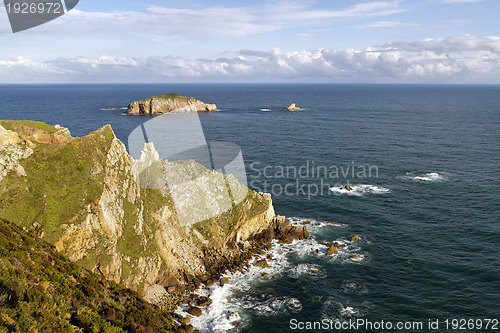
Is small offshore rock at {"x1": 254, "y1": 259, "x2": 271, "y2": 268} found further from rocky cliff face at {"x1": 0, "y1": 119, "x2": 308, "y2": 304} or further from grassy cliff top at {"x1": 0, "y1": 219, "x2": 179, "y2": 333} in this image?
grassy cliff top at {"x1": 0, "y1": 219, "x2": 179, "y2": 333}

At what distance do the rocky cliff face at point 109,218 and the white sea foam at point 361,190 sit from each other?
34794 mm

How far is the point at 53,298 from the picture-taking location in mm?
25641

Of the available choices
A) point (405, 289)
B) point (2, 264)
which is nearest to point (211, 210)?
point (405, 289)

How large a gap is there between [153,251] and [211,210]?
16021mm

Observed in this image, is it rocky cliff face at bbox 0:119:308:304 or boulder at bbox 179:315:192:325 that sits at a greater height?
rocky cliff face at bbox 0:119:308:304

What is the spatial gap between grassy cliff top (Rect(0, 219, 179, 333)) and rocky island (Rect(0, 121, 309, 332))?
137 millimetres

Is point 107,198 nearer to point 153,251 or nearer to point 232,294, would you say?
point 153,251

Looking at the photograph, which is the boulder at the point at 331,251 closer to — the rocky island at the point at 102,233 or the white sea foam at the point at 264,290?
the white sea foam at the point at 264,290

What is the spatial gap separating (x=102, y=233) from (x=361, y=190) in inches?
2628

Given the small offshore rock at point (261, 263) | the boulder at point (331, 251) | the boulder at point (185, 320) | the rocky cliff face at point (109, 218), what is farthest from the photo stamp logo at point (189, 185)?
the boulder at point (331, 251)

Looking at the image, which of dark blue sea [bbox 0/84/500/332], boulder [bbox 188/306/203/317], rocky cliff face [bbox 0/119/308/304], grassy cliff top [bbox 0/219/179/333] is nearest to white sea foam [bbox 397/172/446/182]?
dark blue sea [bbox 0/84/500/332]

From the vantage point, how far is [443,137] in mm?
148875

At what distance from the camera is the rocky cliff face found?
43.3 m

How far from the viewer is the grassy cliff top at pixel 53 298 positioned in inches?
856
